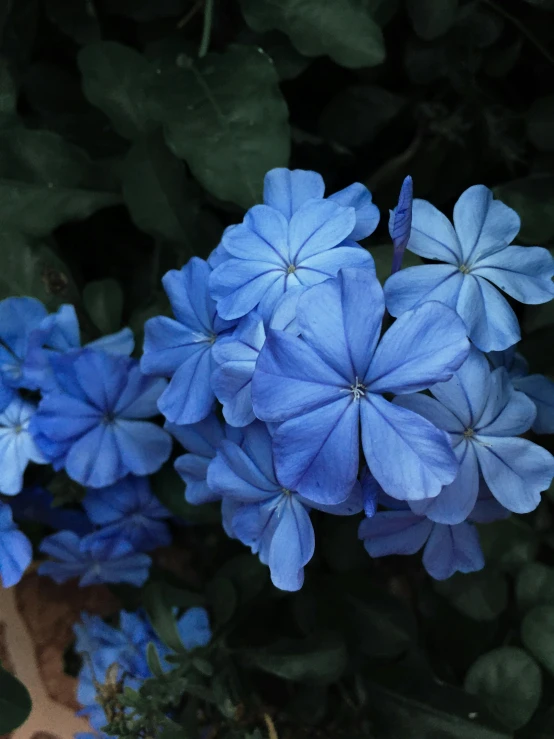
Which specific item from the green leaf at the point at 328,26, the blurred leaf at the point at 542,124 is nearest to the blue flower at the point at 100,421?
the green leaf at the point at 328,26

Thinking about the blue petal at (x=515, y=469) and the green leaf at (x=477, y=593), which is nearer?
the blue petal at (x=515, y=469)

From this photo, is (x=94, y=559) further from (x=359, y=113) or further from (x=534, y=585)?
(x=359, y=113)

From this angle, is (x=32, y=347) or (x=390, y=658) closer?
(x=32, y=347)

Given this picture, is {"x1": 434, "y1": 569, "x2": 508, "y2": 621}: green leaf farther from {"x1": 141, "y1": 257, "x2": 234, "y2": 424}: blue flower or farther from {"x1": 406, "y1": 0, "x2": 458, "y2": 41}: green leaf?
{"x1": 406, "y1": 0, "x2": 458, "y2": 41}: green leaf

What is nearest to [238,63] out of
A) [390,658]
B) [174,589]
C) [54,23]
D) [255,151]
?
[255,151]

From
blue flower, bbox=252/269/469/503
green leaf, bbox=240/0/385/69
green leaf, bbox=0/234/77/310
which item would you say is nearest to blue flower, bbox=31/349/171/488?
green leaf, bbox=0/234/77/310

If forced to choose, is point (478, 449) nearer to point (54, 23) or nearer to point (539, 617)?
point (539, 617)

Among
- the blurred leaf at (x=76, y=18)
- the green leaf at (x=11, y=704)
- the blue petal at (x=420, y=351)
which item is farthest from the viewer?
the blurred leaf at (x=76, y=18)

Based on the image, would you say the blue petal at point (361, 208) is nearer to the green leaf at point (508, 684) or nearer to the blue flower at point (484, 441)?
the blue flower at point (484, 441)
